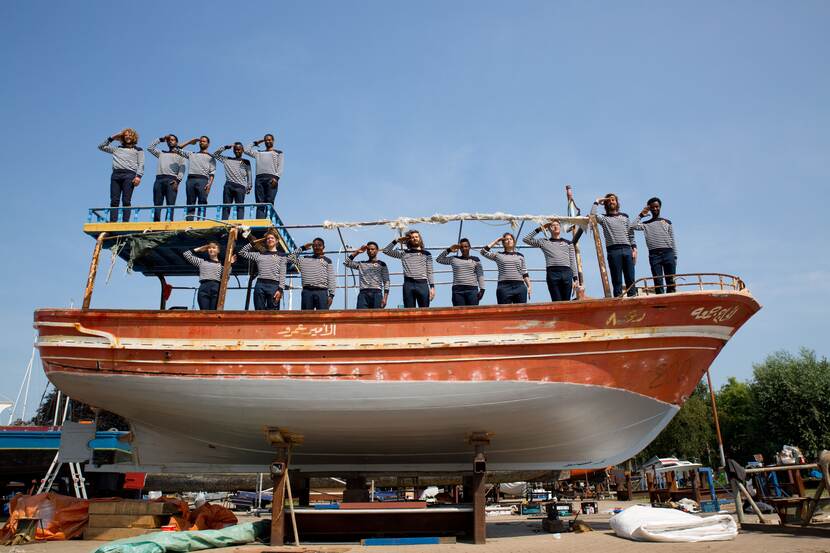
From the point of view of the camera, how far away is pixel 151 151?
38.1 ft

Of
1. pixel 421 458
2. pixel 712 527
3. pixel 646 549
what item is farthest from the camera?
pixel 421 458

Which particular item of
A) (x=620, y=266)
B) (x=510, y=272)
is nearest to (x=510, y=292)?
(x=510, y=272)

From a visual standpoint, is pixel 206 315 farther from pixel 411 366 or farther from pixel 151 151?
pixel 151 151

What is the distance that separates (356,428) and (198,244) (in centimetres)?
473

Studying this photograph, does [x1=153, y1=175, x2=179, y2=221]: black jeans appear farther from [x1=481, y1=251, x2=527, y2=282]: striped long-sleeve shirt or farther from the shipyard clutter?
[x1=481, y1=251, x2=527, y2=282]: striped long-sleeve shirt

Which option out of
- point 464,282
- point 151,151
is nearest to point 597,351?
point 464,282

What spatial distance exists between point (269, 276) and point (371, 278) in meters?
1.72

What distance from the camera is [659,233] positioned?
9.52 metres

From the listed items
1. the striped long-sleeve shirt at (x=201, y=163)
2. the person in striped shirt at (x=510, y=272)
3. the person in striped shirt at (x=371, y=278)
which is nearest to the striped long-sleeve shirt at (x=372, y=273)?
the person in striped shirt at (x=371, y=278)

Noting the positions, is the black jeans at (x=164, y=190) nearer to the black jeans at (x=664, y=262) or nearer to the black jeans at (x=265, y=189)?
the black jeans at (x=265, y=189)

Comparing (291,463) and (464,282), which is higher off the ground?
(464,282)

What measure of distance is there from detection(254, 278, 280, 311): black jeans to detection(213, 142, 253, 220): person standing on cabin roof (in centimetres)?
223

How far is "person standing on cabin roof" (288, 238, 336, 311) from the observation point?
10.0 metres

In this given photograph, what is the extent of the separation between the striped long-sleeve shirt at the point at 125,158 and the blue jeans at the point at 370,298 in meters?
5.15
